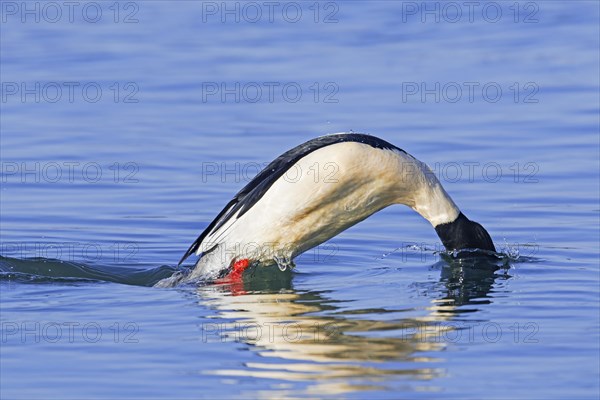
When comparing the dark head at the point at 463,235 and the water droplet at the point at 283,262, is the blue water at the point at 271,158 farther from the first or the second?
the dark head at the point at 463,235

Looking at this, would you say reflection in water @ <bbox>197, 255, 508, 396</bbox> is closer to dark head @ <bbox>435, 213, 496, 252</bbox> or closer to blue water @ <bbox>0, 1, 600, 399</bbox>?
blue water @ <bbox>0, 1, 600, 399</bbox>

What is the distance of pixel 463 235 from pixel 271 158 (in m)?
4.27

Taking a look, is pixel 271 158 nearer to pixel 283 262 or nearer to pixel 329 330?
pixel 283 262

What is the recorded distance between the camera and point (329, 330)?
10258mm

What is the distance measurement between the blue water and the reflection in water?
26 millimetres

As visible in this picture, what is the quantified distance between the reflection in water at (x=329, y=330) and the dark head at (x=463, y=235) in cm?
20

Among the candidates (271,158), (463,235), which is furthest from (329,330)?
(271,158)

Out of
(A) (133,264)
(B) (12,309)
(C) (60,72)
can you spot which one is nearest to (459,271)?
(A) (133,264)

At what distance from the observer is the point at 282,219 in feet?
39.2

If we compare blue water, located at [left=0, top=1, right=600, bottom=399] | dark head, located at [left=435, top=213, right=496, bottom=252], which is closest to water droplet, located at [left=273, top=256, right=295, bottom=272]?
blue water, located at [left=0, top=1, right=600, bottom=399]

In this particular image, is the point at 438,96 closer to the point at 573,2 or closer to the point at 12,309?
the point at 573,2

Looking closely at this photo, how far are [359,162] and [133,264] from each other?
2.32m

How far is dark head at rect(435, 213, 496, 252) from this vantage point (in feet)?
41.2

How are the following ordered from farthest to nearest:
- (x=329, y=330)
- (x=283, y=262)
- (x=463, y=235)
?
(x=463, y=235), (x=283, y=262), (x=329, y=330)
